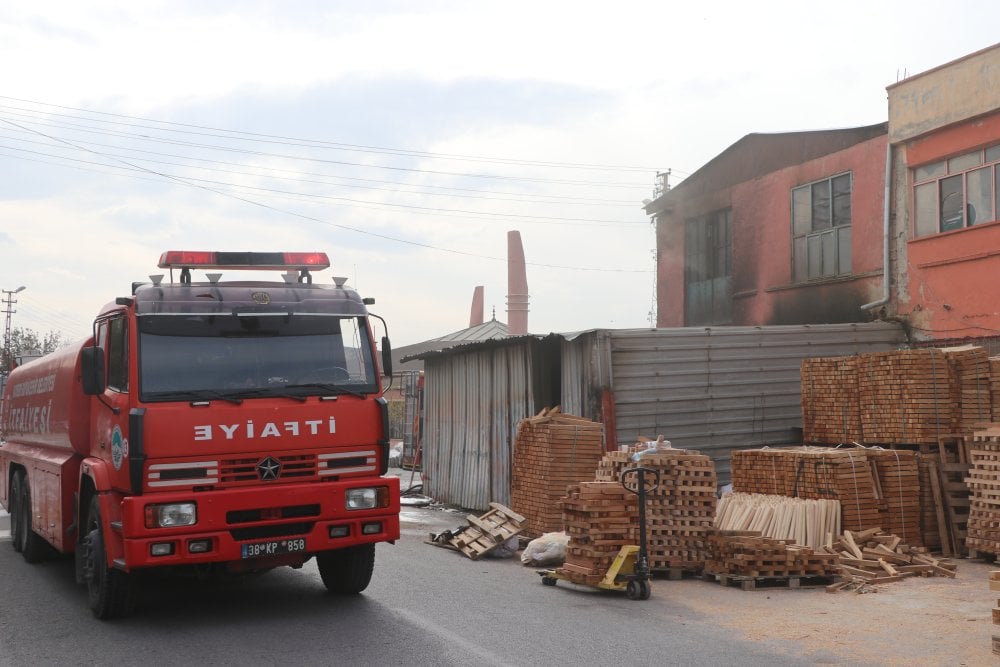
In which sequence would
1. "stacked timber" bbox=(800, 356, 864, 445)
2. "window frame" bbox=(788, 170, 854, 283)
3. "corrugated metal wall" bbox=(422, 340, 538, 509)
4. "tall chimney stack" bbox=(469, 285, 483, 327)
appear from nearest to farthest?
1. "stacked timber" bbox=(800, 356, 864, 445)
2. "corrugated metal wall" bbox=(422, 340, 538, 509)
3. "window frame" bbox=(788, 170, 854, 283)
4. "tall chimney stack" bbox=(469, 285, 483, 327)

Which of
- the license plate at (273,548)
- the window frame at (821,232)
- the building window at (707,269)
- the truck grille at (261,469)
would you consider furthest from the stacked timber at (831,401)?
the building window at (707,269)

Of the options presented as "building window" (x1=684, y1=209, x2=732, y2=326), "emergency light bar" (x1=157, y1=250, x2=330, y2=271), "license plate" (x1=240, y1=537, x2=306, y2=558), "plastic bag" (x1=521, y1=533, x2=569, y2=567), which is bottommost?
"plastic bag" (x1=521, y1=533, x2=569, y2=567)

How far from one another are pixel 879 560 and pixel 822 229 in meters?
11.2

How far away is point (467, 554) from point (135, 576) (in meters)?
5.35

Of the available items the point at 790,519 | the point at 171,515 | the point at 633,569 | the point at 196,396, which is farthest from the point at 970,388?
the point at 171,515

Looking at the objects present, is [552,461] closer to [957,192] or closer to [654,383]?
[654,383]

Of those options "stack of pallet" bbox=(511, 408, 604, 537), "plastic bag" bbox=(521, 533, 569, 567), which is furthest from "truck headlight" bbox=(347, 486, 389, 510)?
"stack of pallet" bbox=(511, 408, 604, 537)

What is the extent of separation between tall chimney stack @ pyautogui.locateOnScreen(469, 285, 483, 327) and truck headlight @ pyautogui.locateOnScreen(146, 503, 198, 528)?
5331cm

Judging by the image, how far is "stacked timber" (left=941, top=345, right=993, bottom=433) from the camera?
13414 millimetres

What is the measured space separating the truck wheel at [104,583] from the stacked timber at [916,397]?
10.0m

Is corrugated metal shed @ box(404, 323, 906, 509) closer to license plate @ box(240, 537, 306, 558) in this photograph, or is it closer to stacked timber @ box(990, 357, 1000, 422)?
stacked timber @ box(990, 357, 1000, 422)

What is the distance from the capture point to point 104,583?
826 centimetres

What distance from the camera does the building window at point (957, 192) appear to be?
650 inches

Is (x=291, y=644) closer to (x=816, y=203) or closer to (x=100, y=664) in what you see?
(x=100, y=664)
